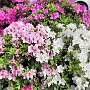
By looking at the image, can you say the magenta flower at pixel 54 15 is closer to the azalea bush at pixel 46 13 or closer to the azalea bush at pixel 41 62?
the azalea bush at pixel 46 13

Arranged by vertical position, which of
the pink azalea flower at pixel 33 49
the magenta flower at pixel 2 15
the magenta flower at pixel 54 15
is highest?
the magenta flower at pixel 54 15

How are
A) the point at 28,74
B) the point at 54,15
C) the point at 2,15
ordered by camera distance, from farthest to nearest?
the point at 2,15 → the point at 54,15 → the point at 28,74

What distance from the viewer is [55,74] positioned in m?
3.67

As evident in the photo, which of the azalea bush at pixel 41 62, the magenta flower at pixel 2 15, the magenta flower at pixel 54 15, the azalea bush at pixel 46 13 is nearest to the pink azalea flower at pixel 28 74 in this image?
the azalea bush at pixel 41 62

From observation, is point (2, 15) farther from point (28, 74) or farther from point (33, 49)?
point (28, 74)

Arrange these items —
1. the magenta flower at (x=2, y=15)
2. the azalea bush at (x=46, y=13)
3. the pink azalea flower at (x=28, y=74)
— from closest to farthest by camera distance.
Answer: the pink azalea flower at (x=28, y=74)
the azalea bush at (x=46, y=13)
the magenta flower at (x=2, y=15)

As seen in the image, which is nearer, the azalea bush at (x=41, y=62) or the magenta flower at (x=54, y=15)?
the azalea bush at (x=41, y=62)

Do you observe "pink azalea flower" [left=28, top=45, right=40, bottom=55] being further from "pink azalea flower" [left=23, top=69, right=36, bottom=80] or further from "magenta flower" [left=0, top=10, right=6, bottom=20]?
"magenta flower" [left=0, top=10, right=6, bottom=20]

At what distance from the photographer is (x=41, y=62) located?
3.59 metres

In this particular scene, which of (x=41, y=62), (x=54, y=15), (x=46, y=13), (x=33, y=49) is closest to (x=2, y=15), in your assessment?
(x=46, y=13)

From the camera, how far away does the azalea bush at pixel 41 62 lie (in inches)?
142

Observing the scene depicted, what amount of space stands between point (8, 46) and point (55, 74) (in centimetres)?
57

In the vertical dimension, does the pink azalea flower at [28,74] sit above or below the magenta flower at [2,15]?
below

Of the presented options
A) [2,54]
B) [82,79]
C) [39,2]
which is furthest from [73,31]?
[39,2]
